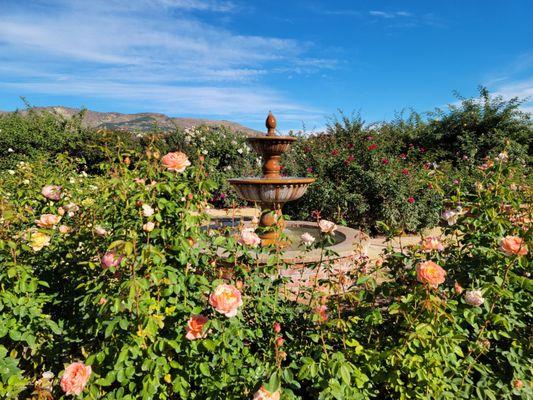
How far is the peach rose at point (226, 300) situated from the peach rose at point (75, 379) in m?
0.57

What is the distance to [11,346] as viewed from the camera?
7.04 feet

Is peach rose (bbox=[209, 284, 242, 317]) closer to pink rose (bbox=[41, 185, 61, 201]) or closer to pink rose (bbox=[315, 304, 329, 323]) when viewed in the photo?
pink rose (bbox=[315, 304, 329, 323])

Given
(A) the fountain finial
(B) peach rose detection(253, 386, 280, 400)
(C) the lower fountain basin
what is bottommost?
(C) the lower fountain basin

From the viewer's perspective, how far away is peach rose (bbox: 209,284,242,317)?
1.44 metres

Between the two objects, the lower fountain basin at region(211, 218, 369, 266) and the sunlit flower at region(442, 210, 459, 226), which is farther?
the lower fountain basin at region(211, 218, 369, 266)

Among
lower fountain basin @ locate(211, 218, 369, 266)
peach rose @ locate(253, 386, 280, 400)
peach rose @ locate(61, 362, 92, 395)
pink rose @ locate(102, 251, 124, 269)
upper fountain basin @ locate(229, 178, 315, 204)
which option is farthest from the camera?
upper fountain basin @ locate(229, 178, 315, 204)

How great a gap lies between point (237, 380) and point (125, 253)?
76cm

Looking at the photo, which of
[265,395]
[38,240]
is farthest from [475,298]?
[38,240]

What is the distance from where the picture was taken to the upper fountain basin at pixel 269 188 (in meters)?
4.61

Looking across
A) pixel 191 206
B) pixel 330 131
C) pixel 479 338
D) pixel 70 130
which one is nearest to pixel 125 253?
pixel 191 206

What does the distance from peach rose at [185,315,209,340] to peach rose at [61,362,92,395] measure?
410 mm

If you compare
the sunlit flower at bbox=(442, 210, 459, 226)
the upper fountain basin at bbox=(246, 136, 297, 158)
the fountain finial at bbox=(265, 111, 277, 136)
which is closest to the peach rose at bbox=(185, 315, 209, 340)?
the sunlit flower at bbox=(442, 210, 459, 226)

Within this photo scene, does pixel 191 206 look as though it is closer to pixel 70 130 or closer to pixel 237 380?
pixel 237 380

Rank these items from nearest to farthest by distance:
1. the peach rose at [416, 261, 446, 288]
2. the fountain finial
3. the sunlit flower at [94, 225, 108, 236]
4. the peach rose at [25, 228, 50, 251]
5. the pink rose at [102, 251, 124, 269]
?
1. the peach rose at [416, 261, 446, 288]
2. the pink rose at [102, 251, 124, 269]
3. the peach rose at [25, 228, 50, 251]
4. the sunlit flower at [94, 225, 108, 236]
5. the fountain finial
